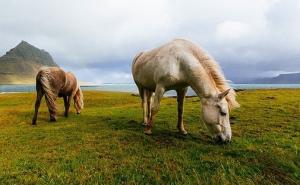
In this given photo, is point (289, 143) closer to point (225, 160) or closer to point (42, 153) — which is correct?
point (225, 160)

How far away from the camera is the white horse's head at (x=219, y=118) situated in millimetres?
8844

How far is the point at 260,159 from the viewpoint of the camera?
770cm

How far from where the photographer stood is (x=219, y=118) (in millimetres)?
8844

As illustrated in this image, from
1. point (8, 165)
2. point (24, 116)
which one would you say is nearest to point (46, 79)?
point (24, 116)

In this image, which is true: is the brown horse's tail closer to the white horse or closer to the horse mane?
the white horse

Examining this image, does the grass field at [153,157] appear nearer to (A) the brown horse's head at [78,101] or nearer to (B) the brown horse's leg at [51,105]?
(B) the brown horse's leg at [51,105]

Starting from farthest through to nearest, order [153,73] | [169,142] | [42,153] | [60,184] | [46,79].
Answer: [46,79]
[153,73]
[169,142]
[42,153]
[60,184]

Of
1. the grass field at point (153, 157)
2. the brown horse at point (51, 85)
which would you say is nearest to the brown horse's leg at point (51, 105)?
the brown horse at point (51, 85)

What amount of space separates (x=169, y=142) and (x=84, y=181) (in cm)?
377

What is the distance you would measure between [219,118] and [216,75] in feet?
4.88

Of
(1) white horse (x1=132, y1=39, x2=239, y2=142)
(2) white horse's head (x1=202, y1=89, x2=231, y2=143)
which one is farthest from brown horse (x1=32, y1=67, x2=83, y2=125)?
(2) white horse's head (x1=202, y1=89, x2=231, y2=143)

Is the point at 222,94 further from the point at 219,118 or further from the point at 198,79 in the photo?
the point at 198,79

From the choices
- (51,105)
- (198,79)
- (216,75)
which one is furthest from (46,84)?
(216,75)

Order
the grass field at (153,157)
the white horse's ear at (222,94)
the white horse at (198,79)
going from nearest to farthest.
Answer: the grass field at (153,157), the white horse's ear at (222,94), the white horse at (198,79)
